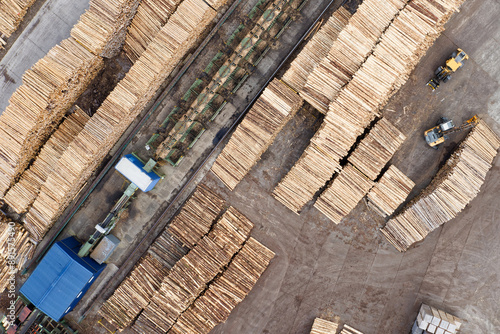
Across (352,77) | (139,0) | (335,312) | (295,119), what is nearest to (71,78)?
(139,0)

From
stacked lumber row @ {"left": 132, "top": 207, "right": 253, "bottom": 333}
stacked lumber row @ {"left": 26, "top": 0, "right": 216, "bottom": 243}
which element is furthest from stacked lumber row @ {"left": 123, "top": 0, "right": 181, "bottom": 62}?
stacked lumber row @ {"left": 132, "top": 207, "right": 253, "bottom": 333}

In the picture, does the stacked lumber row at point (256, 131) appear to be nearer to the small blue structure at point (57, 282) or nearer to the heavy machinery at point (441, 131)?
the heavy machinery at point (441, 131)

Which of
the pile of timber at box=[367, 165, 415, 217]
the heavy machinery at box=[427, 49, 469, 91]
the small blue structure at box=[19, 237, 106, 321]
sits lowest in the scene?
the small blue structure at box=[19, 237, 106, 321]

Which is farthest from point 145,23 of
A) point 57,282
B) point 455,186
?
point 455,186

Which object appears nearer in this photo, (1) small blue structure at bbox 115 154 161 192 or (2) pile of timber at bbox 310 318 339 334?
(1) small blue structure at bbox 115 154 161 192

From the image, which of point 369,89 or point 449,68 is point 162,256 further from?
point 449,68

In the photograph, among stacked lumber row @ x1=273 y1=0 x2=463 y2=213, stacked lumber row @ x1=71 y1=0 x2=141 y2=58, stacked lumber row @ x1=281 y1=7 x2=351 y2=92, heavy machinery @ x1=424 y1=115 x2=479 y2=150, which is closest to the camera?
stacked lumber row @ x1=273 y1=0 x2=463 y2=213

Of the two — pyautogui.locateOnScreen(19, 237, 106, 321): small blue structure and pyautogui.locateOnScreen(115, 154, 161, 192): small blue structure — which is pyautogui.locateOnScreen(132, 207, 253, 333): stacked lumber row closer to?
pyautogui.locateOnScreen(19, 237, 106, 321): small blue structure

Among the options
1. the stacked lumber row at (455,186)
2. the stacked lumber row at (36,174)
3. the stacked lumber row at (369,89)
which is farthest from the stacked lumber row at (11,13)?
the stacked lumber row at (455,186)
